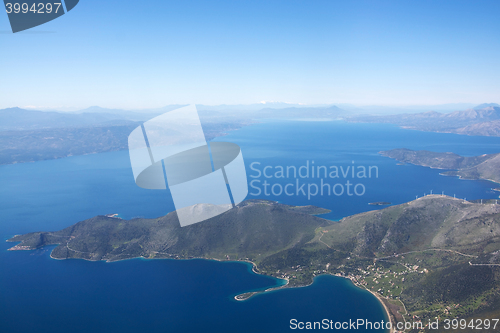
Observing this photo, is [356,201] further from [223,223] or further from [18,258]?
[18,258]

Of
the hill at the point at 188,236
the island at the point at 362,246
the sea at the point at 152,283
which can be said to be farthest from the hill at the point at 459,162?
the hill at the point at 188,236

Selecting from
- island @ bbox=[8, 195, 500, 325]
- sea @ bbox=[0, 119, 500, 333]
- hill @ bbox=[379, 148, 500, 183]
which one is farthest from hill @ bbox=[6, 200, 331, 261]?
hill @ bbox=[379, 148, 500, 183]

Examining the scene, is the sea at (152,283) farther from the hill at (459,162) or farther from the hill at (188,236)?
the hill at (459,162)

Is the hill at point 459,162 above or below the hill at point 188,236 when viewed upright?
below

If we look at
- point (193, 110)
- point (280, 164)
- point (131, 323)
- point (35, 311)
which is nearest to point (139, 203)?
point (35, 311)

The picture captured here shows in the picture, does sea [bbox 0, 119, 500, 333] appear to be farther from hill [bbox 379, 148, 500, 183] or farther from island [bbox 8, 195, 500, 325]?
hill [bbox 379, 148, 500, 183]

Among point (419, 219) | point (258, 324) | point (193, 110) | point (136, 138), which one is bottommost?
point (258, 324)
